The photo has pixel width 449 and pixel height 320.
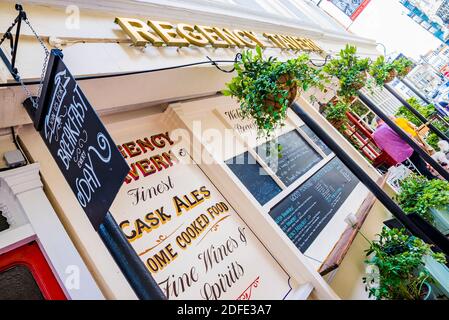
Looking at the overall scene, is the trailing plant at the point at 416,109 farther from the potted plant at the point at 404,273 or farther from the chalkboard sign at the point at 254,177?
the chalkboard sign at the point at 254,177

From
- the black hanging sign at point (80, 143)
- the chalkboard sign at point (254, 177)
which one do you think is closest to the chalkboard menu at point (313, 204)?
the chalkboard sign at point (254, 177)

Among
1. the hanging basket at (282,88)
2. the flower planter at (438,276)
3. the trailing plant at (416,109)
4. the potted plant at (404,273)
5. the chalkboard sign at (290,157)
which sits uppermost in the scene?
the hanging basket at (282,88)

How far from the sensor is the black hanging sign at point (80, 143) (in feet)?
4.25

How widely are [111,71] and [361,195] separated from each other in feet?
16.3

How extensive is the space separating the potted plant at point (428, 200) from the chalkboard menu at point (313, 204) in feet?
3.27

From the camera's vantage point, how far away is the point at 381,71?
229 inches

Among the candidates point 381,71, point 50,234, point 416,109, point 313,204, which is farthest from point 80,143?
point 416,109

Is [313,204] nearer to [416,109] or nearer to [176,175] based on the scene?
[176,175]

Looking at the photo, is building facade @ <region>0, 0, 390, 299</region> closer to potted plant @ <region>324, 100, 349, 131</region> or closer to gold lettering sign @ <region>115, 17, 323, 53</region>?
gold lettering sign @ <region>115, 17, 323, 53</region>

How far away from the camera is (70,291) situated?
5.73 feet

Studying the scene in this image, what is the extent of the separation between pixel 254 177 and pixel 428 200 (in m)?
2.54

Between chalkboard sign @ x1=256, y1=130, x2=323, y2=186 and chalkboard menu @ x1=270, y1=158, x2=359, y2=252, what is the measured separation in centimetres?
21
